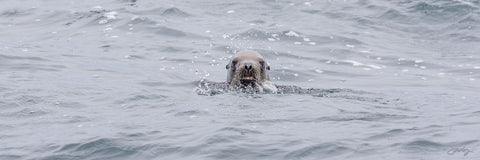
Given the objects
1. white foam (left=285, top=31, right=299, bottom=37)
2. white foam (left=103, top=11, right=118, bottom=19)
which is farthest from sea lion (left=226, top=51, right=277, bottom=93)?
white foam (left=103, top=11, right=118, bottom=19)

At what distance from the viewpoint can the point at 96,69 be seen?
622 inches

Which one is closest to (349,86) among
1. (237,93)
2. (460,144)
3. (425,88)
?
(425,88)

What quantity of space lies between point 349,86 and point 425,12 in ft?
33.1

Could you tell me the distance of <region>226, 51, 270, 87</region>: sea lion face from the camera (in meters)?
12.4

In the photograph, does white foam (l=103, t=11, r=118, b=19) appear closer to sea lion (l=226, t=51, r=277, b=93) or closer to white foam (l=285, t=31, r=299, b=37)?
white foam (l=285, t=31, r=299, b=37)

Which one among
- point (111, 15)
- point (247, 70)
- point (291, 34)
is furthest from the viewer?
point (111, 15)

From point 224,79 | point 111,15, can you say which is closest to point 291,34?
point 111,15

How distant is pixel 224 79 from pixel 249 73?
3089 millimetres

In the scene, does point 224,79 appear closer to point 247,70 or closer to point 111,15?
point 247,70

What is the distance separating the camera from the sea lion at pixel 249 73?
1239 centimetres

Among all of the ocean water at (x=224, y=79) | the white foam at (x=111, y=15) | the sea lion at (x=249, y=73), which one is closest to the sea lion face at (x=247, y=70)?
the sea lion at (x=249, y=73)

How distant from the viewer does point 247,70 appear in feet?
40.3

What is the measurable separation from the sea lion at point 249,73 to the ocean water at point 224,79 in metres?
0.37

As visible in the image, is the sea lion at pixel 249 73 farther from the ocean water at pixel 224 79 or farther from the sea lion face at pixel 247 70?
the ocean water at pixel 224 79
